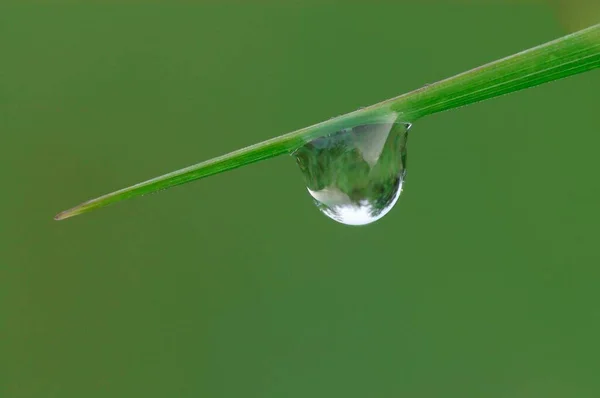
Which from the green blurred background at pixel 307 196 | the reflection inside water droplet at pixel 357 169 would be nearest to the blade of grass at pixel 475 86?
the reflection inside water droplet at pixel 357 169

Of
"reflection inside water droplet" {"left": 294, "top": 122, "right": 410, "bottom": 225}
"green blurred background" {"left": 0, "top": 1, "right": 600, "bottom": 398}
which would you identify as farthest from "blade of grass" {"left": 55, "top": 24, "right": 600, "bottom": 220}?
"green blurred background" {"left": 0, "top": 1, "right": 600, "bottom": 398}

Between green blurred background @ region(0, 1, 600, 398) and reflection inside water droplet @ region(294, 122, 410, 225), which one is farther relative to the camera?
green blurred background @ region(0, 1, 600, 398)

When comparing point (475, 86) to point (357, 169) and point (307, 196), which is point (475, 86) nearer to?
point (357, 169)

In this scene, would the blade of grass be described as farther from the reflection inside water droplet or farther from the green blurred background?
the green blurred background

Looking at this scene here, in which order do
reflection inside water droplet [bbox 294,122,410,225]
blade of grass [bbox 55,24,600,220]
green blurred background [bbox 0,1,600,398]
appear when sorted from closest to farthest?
1. blade of grass [bbox 55,24,600,220]
2. reflection inside water droplet [bbox 294,122,410,225]
3. green blurred background [bbox 0,1,600,398]

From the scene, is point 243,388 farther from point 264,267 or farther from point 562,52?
point 562,52

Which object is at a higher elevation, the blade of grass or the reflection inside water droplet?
the reflection inside water droplet

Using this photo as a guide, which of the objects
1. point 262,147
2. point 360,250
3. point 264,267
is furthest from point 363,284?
point 262,147

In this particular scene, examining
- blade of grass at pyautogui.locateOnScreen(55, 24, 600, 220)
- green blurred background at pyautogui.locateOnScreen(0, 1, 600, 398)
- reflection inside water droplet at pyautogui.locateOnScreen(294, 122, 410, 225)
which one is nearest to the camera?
blade of grass at pyautogui.locateOnScreen(55, 24, 600, 220)
